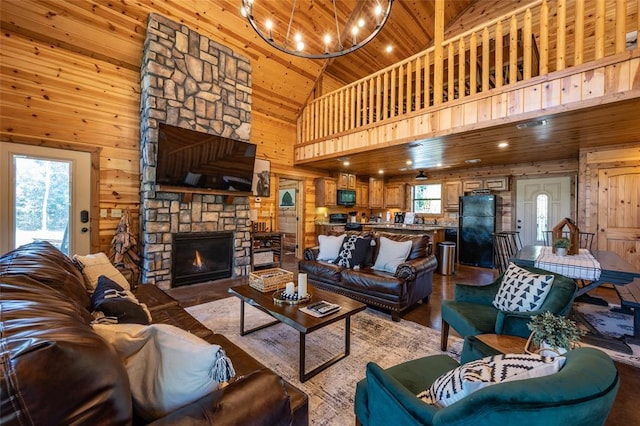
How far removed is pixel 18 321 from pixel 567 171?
799 centimetres

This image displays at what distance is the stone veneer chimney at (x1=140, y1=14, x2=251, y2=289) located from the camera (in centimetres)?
406

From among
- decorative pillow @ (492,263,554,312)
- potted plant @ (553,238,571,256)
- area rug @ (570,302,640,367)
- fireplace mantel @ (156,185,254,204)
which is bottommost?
area rug @ (570,302,640,367)

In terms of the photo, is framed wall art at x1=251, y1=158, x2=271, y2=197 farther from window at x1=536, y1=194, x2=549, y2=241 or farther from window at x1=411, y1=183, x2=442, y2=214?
window at x1=536, y1=194, x2=549, y2=241

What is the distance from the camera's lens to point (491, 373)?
924 mm

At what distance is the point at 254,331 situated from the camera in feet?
9.16

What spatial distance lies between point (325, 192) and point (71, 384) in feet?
21.6

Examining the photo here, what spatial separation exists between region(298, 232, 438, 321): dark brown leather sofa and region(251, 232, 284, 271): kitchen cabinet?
171 cm

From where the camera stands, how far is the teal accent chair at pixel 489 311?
70.6 inches

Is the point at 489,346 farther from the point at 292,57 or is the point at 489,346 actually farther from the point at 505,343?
the point at 292,57

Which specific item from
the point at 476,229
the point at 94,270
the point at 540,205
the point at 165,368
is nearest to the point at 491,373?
the point at 165,368

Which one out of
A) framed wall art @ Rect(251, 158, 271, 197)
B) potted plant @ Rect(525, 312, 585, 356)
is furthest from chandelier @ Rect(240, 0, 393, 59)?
potted plant @ Rect(525, 312, 585, 356)

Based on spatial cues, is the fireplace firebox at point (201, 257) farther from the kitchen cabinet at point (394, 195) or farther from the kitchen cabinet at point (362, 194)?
the kitchen cabinet at point (394, 195)

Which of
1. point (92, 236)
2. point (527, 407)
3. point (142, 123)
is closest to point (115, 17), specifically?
point (142, 123)

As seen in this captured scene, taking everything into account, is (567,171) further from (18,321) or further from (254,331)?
(18,321)
